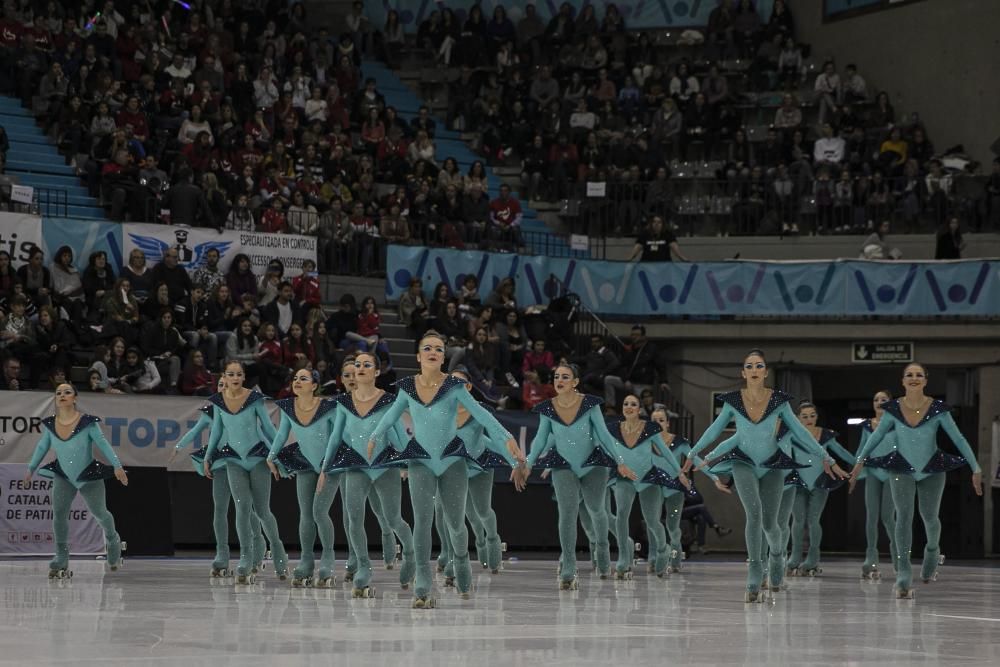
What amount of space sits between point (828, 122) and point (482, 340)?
10333mm

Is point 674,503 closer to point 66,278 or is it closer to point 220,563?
point 220,563

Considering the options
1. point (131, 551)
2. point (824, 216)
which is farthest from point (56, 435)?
point (824, 216)

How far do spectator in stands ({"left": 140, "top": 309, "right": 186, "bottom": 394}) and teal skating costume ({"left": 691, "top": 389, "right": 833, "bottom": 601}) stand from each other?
10.2 m

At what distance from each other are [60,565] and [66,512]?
69cm

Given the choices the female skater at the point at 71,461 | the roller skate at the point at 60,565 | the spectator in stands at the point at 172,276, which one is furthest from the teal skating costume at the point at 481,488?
the spectator in stands at the point at 172,276

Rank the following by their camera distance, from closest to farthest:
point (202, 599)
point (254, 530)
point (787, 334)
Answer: point (202, 599)
point (254, 530)
point (787, 334)

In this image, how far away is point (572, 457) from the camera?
13.5 metres

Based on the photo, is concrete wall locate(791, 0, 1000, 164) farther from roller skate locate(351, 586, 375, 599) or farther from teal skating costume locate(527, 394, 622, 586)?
roller skate locate(351, 586, 375, 599)

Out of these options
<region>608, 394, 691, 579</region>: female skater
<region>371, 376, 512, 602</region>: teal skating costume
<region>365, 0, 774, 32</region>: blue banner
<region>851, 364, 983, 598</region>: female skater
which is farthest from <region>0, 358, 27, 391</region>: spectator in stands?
<region>365, 0, 774, 32</region>: blue banner

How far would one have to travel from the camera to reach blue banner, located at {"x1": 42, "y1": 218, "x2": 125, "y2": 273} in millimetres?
21922

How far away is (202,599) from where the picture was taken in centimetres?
1137

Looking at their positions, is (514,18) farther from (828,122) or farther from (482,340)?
(482,340)

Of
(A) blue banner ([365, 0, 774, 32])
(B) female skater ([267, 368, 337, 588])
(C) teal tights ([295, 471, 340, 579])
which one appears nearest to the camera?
(C) teal tights ([295, 471, 340, 579])

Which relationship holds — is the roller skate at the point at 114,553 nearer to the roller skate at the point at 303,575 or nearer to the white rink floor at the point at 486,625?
the white rink floor at the point at 486,625
